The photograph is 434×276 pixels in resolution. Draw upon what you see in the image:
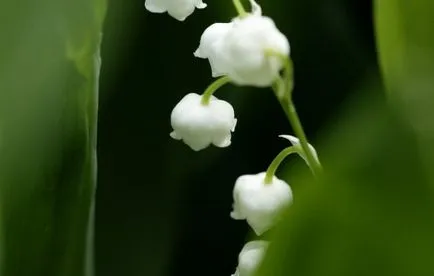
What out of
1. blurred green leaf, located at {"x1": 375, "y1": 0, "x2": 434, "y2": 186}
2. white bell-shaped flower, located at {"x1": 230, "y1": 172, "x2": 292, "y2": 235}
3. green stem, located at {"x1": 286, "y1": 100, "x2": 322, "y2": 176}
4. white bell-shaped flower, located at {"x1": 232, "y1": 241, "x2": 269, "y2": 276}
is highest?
blurred green leaf, located at {"x1": 375, "y1": 0, "x2": 434, "y2": 186}

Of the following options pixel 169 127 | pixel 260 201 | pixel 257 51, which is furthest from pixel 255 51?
pixel 169 127

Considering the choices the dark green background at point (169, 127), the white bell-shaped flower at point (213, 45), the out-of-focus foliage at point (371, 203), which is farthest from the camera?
the dark green background at point (169, 127)

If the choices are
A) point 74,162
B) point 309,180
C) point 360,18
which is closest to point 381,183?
point 309,180

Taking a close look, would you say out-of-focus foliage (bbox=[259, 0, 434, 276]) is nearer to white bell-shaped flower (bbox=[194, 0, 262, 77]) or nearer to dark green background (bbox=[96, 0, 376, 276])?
white bell-shaped flower (bbox=[194, 0, 262, 77])

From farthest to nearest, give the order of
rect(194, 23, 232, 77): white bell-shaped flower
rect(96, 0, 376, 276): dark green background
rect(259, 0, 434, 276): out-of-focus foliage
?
1. rect(96, 0, 376, 276): dark green background
2. rect(194, 23, 232, 77): white bell-shaped flower
3. rect(259, 0, 434, 276): out-of-focus foliage

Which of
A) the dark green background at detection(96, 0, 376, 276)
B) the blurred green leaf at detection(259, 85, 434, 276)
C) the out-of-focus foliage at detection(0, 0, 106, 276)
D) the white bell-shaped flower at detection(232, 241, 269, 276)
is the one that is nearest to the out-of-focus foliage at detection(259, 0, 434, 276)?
the blurred green leaf at detection(259, 85, 434, 276)

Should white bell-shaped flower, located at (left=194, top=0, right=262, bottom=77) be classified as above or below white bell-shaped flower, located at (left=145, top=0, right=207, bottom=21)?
below

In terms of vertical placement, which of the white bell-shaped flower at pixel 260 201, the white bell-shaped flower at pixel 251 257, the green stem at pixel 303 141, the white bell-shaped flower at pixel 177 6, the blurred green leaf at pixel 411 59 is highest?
the white bell-shaped flower at pixel 177 6

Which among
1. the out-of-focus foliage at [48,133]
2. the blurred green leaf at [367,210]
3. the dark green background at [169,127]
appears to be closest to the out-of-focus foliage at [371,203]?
the blurred green leaf at [367,210]

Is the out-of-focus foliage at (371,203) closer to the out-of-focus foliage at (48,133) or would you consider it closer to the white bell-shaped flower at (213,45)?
the white bell-shaped flower at (213,45)

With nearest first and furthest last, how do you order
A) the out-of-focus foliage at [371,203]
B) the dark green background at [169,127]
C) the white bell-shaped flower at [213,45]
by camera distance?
1. the out-of-focus foliage at [371,203]
2. the white bell-shaped flower at [213,45]
3. the dark green background at [169,127]
